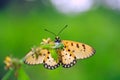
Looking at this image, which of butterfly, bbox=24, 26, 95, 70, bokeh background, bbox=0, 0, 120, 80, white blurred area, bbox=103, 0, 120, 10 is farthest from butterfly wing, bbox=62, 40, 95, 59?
white blurred area, bbox=103, 0, 120, 10

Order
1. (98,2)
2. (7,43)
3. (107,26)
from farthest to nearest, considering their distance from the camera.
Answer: (98,2) → (107,26) → (7,43)

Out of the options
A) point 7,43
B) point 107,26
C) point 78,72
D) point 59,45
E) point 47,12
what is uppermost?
point 47,12

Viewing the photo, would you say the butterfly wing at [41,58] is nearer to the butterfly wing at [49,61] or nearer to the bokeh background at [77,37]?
the butterfly wing at [49,61]

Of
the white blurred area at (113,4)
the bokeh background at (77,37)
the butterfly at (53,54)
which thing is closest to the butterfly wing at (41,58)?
the butterfly at (53,54)

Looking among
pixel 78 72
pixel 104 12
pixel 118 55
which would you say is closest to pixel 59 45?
pixel 78 72

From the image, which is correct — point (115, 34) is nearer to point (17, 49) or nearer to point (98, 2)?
A: point (17, 49)

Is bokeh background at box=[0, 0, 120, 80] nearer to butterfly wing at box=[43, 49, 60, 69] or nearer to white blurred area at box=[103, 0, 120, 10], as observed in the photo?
white blurred area at box=[103, 0, 120, 10]

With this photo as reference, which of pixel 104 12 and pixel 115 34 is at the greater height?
pixel 104 12

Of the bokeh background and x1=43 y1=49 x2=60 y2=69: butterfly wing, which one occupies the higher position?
the bokeh background

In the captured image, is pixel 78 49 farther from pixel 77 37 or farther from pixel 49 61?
pixel 77 37
